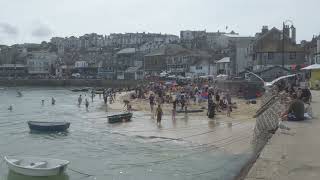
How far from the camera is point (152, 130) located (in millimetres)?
38062

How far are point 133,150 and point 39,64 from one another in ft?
521

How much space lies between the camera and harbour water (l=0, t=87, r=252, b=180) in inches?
950

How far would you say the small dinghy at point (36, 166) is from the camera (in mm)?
22875

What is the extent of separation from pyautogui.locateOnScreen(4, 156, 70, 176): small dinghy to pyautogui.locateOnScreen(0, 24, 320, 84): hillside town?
39850 mm

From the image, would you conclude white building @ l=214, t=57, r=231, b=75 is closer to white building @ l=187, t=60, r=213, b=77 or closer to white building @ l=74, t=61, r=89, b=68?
white building @ l=187, t=60, r=213, b=77

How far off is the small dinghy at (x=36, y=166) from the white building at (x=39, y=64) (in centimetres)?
16151

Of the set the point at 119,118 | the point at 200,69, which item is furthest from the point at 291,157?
the point at 200,69

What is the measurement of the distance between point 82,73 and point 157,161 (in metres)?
153

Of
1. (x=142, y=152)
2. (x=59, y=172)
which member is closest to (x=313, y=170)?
(x=59, y=172)

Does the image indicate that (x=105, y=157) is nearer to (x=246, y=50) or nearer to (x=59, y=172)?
(x=59, y=172)

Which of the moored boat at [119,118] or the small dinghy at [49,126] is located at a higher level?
the moored boat at [119,118]

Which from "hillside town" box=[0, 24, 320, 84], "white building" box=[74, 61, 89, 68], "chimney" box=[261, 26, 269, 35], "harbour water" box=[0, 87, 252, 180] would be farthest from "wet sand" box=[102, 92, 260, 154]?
"white building" box=[74, 61, 89, 68]

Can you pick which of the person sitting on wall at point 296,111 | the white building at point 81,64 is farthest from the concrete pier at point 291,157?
the white building at point 81,64

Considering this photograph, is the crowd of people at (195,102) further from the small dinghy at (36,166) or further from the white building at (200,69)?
the white building at (200,69)
